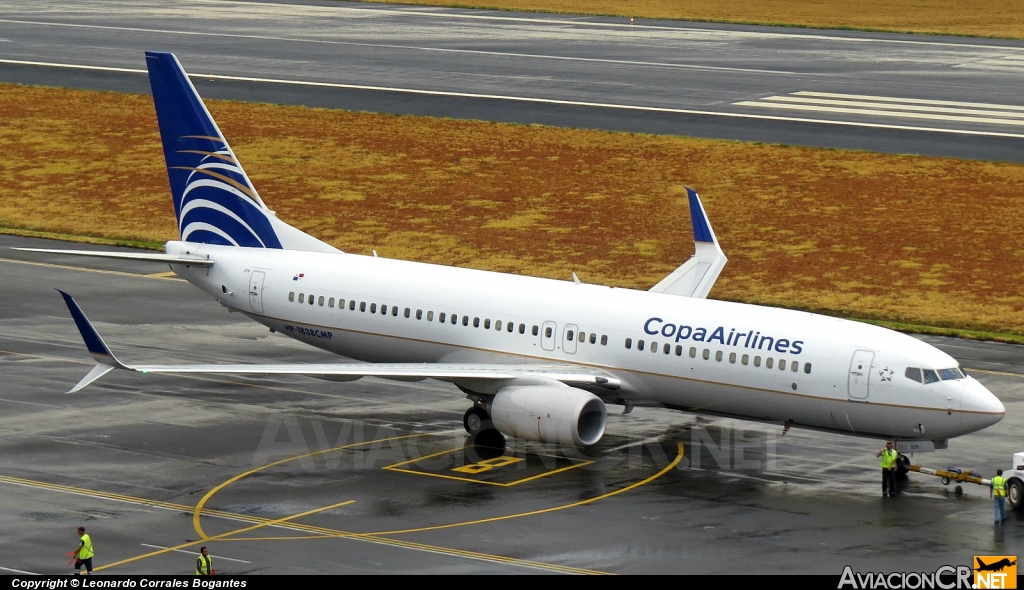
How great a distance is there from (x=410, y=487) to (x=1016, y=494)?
15087 mm

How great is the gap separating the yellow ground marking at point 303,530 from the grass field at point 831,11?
99.8 meters

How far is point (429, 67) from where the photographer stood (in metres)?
111

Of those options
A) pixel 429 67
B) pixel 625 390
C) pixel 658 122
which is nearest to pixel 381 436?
pixel 625 390

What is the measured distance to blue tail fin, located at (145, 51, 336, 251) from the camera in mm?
52500

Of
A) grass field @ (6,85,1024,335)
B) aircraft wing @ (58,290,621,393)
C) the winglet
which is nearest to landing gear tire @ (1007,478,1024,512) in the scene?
aircraft wing @ (58,290,621,393)

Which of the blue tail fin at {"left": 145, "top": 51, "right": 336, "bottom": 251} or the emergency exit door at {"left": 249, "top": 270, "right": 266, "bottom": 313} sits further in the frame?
the blue tail fin at {"left": 145, "top": 51, "right": 336, "bottom": 251}

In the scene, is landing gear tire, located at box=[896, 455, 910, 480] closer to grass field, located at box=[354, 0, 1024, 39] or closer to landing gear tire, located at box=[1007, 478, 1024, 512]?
landing gear tire, located at box=[1007, 478, 1024, 512]

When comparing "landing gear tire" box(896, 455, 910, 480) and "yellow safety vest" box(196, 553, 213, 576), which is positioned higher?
"landing gear tire" box(896, 455, 910, 480)

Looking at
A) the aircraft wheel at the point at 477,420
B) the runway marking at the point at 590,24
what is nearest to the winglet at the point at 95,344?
the aircraft wheel at the point at 477,420

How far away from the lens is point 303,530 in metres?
37.9

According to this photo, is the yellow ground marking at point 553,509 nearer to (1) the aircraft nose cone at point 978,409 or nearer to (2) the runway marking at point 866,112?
(1) the aircraft nose cone at point 978,409

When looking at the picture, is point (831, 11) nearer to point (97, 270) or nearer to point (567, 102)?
point (567, 102)

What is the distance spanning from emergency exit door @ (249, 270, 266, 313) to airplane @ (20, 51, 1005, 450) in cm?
5

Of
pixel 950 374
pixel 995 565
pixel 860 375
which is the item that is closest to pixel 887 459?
pixel 860 375
